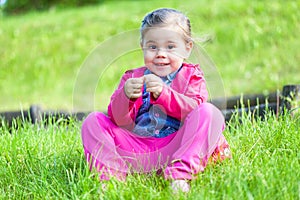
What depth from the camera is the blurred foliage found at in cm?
1501

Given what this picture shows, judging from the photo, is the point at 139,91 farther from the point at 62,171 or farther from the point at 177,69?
the point at 62,171

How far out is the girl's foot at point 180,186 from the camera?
2.23 m

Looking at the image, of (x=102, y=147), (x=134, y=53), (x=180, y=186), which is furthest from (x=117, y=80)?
(x=180, y=186)

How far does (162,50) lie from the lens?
2.60 m

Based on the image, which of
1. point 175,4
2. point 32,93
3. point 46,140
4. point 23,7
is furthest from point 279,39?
point 23,7

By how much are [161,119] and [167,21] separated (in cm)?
47

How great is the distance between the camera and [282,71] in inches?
287

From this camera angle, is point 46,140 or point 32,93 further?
point 32,93

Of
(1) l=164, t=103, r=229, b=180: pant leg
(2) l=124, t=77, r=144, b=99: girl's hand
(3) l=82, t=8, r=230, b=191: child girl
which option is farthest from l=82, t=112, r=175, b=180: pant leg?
(2) l=124, t=77, r=144, b=99: girl's hand

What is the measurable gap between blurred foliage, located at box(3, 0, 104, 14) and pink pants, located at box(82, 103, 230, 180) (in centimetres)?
1245

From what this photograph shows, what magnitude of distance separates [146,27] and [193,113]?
0.50 metres

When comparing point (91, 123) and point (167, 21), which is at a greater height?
point (167, 21)

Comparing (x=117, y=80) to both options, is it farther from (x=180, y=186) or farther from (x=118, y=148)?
(x=180, y=186)

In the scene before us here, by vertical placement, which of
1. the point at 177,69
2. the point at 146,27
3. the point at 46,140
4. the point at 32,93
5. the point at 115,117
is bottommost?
the point at 32,93
